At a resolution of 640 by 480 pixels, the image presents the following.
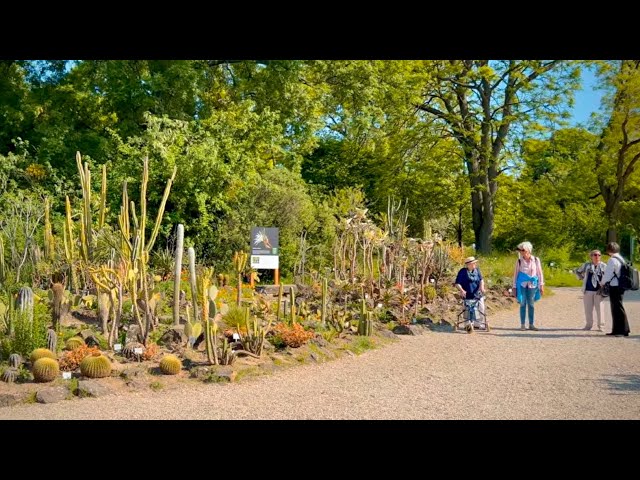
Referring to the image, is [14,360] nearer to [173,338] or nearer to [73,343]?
[73,343]

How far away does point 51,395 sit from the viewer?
225 inches

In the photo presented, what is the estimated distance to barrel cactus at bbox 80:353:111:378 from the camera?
6.14 meters

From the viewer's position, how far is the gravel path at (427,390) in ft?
17.8

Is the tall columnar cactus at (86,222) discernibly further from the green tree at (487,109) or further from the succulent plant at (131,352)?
the green tree at (487,109)

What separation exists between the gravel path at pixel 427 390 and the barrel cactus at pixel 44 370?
48 centimetres

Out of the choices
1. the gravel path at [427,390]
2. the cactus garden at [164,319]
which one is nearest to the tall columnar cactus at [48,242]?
the cactus garden at [164,319]

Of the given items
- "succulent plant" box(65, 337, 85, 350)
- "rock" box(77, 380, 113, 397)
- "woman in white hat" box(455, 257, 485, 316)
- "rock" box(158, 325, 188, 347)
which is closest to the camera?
"rock" box(77, 380, 113, 397)

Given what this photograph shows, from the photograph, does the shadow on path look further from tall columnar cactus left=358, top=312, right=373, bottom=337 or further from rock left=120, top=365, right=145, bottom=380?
rock left=120, top=365, right=145, bottom=380

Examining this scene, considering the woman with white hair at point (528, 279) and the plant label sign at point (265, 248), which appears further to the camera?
the plant label sign at point (265, 248)

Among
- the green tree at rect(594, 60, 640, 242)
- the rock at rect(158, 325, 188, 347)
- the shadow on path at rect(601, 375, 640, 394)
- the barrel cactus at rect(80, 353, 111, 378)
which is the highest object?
the green tree at rect(594, 60, 640, 242)

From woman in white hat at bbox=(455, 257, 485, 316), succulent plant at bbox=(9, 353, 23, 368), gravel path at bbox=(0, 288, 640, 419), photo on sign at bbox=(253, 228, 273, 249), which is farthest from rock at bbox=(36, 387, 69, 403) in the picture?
photo on sign at bbox=(253, 228, 273, 249)

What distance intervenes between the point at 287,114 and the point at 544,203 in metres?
9.38

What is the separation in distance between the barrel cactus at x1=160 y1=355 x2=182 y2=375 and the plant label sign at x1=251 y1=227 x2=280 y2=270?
510 cm

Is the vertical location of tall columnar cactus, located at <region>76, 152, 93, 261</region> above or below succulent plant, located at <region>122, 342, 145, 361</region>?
above
